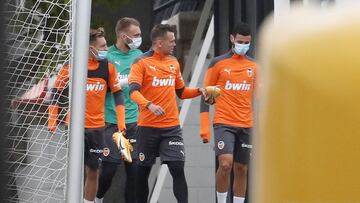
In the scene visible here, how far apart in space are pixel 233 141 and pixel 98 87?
5.10 feet

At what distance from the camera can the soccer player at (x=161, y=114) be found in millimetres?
9642

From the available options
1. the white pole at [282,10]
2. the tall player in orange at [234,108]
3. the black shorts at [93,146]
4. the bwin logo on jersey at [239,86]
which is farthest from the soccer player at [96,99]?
the white pole at [282,10]

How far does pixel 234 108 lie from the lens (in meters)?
10.6

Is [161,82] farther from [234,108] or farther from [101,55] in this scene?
[234,108]

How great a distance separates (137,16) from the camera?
1480 cm

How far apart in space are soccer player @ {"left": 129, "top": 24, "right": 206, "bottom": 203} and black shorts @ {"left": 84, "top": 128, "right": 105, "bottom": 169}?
41 cm

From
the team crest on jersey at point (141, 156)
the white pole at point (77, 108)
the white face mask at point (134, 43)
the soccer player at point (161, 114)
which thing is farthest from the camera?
the white face mask at point (134, 43)

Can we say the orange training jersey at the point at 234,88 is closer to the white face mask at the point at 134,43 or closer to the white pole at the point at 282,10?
the white face mask at the point at 134,43

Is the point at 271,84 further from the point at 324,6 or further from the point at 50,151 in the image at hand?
the point at 50,151

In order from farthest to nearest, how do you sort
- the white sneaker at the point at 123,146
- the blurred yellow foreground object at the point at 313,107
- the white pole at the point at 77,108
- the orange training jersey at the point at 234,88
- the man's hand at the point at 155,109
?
the orange training jersey at the point at 234,88 < the man's hand at the point at 155,109 < the white sneaker at the point at 123,146 < the white pole at the point at 77,108 < the blurred yellow foreground object at the point at 313,107

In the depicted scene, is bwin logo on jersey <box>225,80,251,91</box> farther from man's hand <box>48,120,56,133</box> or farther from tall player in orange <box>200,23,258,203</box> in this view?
man's hand <box>48,120,56,133</box>

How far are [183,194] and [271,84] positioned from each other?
726 centimetres

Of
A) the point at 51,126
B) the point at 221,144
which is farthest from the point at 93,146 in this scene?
the point at 51,126

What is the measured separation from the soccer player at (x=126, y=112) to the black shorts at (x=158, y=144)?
403 mm
